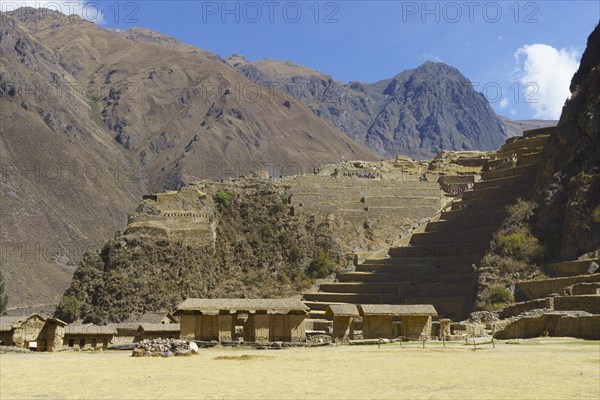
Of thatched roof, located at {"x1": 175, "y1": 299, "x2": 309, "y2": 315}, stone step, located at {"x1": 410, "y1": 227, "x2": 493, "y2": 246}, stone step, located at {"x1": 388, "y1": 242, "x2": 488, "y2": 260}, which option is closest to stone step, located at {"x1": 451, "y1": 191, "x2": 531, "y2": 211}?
stone step, located at {"x1": 410, "y1": 227, "x2": 493, "y2": 246}

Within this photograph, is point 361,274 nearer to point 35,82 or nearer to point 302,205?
point 302,205

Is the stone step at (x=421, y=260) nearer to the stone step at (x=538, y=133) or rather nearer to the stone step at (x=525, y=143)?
the stone step at (x=525, y=143)

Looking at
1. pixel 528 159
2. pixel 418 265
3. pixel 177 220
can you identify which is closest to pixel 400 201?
pixel 528 159

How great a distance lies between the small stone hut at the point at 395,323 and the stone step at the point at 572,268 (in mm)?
10580

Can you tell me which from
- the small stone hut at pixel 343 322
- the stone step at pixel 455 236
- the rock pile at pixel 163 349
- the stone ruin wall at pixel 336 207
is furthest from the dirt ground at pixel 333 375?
the stone ruin wall at pixel 336 207

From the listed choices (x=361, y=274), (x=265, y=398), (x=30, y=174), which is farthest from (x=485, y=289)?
(x=30, y=174)

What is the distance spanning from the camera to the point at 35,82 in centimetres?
19438

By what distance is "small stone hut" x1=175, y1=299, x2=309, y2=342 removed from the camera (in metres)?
51.6

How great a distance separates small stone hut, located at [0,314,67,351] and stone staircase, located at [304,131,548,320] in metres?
21.0

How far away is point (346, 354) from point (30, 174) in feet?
413

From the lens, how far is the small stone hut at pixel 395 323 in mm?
51031

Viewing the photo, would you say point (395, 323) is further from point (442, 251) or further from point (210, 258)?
point (210, 258)

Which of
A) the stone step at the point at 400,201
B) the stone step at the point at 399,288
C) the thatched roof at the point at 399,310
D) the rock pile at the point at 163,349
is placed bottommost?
the rock pile at the point at 163,349

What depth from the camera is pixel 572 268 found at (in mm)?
54688
